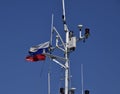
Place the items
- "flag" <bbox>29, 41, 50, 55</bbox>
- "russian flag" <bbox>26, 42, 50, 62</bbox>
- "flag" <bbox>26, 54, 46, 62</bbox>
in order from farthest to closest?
"flag" <bbox>26, 54, 46, 62</bbox> → "russian flag" <bbox>26, 42, 50, 62</bbox> → "flag" <bbox>29, 41, 50, 55</bbox>

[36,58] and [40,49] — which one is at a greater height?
[40,49]

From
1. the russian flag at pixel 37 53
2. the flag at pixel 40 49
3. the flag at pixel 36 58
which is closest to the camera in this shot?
the flag at pixel 40 49

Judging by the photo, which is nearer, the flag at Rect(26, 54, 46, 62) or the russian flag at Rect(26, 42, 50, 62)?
the russian flag at Rect(26, 42, 50, 62)

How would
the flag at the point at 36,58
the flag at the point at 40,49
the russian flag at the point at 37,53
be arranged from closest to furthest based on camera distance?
1. the flag at the point at 40,49
2. the russian flag at the point at 37,53
3. the flag at the point at 36,58

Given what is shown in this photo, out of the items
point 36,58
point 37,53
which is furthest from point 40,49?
point 36,58

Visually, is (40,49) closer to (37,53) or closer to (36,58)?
(37,53)

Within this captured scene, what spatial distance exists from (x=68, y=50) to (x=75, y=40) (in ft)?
2.87

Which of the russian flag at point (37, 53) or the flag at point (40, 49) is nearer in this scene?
the flag at point (40, 49)

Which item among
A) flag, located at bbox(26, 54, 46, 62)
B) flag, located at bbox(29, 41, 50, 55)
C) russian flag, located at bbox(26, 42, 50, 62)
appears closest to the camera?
flag, located at bbox(29, 41, 50, 55)

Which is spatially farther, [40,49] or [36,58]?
[36,58]

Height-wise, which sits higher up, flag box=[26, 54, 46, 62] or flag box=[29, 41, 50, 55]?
flag box=[29, 41, 50, 55]

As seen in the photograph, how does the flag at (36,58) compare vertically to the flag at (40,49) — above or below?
below

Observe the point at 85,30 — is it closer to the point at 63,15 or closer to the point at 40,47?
the point at 63,15

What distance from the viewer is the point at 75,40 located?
2917 centimetres
